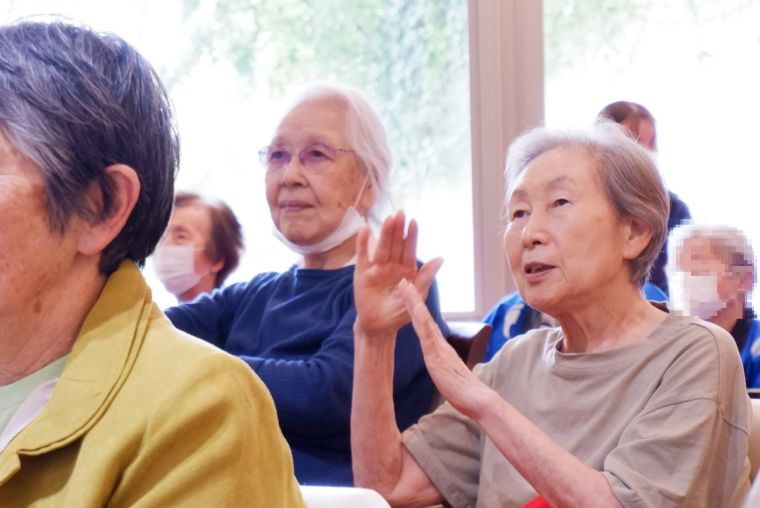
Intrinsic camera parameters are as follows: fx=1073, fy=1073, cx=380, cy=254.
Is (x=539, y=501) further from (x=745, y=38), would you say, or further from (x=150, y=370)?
(x=745, y=38)

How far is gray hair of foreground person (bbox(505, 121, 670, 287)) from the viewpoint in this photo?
1840 millimetres

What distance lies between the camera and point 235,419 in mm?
1036

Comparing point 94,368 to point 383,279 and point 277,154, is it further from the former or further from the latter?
point 277,154

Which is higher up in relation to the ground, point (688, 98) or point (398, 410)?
point (688, 98)

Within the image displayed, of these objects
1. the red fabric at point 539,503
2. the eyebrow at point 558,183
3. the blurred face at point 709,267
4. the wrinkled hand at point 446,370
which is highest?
the eyebrow at point 558,183

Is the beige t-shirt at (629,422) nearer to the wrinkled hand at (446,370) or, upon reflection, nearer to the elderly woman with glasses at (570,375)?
the elderly woman with glasses at (570,375)

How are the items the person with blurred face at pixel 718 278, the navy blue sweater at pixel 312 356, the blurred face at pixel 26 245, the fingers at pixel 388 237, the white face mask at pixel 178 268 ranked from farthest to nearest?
the white face mask at pixel 178 268, the person with blurred face at pixel 718 278, the navy blue sweater at pixel 312 356, the fingers at pixel 388 237, the blurred face at pixel 26 245

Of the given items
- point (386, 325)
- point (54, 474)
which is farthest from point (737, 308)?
point (54, 474)

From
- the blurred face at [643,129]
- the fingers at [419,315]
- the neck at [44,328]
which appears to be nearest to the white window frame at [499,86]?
the blurred face at [643,129]

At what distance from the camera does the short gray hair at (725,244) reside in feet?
8.63

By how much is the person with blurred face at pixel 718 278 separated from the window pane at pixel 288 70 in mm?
1449

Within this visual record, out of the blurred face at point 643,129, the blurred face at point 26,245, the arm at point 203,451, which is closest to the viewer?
the arm at point 203,451

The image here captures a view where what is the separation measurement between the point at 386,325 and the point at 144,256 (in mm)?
728

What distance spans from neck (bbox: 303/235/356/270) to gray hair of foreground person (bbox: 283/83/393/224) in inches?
4.5
